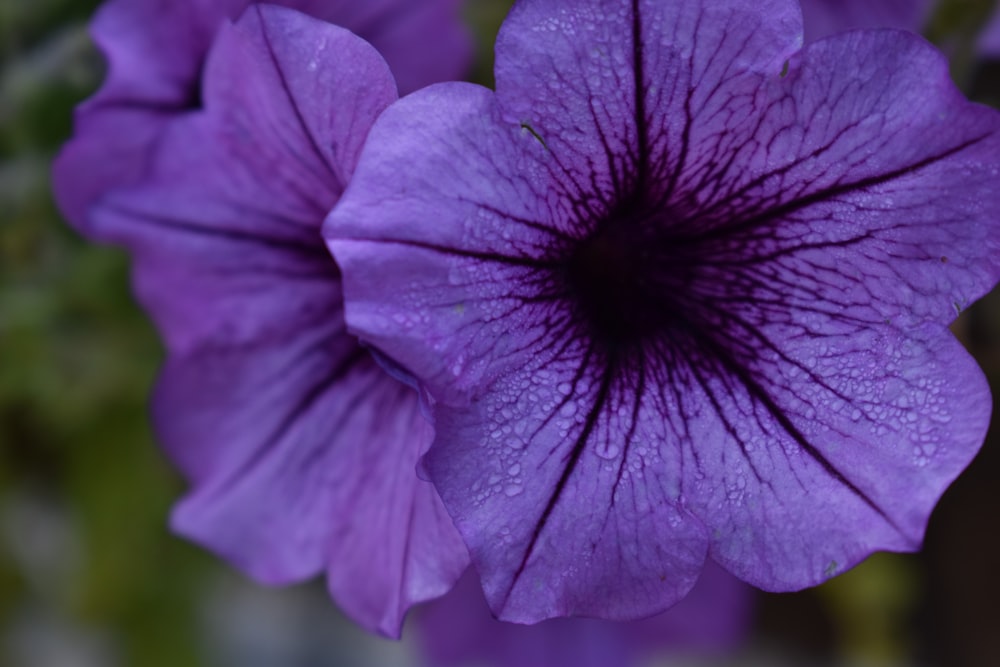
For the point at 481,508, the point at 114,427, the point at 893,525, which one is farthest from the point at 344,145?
the point at 114,427

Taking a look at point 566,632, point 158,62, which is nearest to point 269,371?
point 158,62

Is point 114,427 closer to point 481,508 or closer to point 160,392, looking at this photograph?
point 160,392

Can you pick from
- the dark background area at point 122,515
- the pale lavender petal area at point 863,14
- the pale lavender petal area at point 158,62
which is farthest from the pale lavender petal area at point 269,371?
the pale lavender petal area at point 863,14

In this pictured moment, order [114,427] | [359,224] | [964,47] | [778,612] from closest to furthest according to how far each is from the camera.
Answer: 1. [359,224]
2. [964,47]
3. [114,427]
4. [778,612]

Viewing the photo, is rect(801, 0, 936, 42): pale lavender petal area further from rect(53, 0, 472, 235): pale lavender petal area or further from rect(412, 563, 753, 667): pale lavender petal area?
rect(412, 563, 753, 667): pale lavender petal area

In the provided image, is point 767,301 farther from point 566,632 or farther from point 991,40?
point 566,632

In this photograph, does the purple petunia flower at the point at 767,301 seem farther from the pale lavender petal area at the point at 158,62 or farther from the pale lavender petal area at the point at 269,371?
the pale lavender petal area at the point at 158,62
